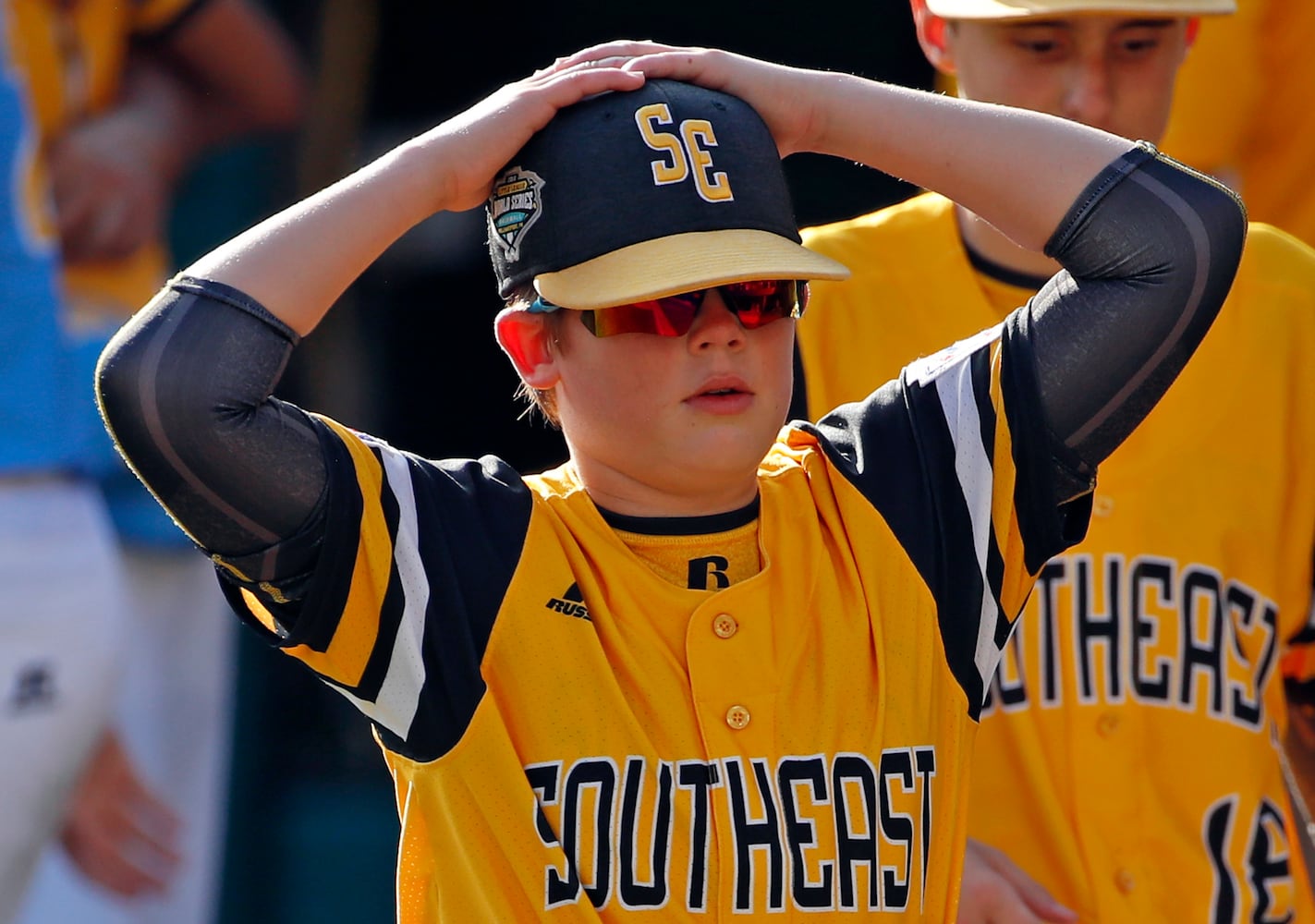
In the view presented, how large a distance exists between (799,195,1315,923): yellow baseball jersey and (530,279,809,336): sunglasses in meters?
0.54

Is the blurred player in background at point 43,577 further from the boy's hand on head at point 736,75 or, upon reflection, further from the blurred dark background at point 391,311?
the boy's hand on head at point 736,75

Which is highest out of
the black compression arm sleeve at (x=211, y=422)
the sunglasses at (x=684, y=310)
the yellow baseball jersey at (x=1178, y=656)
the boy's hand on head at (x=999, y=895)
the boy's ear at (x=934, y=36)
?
the boy's ear at (x=934, y=36)

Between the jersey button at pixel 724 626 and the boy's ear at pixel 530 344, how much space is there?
344mm

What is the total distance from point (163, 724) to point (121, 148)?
1.29m

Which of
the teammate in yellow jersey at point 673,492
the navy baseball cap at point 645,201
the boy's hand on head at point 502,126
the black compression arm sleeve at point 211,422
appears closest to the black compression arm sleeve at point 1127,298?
the teammate in yellow jersey at point 673,492

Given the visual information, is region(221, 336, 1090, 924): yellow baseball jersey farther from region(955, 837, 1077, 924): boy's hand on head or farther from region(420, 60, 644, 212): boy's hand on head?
region(420, 60, 644, 212): boy's hand on head

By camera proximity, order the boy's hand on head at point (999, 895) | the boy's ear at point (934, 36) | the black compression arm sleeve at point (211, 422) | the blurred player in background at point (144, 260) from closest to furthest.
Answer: the black compression arm sleeve at point (211, 422)
the boy's hand on head at point (999, 895)
the boy's ear at point (934, 36)
the blurred player in background at point (144, 260)

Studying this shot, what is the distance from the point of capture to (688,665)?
194 centimetres

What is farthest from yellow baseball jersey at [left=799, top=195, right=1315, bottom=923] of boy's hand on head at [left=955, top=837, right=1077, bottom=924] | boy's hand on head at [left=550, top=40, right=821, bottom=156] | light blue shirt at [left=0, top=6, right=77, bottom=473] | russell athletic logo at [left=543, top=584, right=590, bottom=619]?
light blue shirt at [left=0, top=6, right=77, bottom=473]

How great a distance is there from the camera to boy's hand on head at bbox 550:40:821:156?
1987 millimetres

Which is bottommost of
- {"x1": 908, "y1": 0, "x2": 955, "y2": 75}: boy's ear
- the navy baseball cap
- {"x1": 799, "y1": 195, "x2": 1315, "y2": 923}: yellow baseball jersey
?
{"x1": 799, "y1": 195, "x2": 1315, "y2": 923}: yellow baseball jersey

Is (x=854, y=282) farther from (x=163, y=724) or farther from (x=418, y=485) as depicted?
(x=163, y=724)

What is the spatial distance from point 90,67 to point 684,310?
233cm

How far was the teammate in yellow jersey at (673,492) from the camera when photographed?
1850 millimetres
